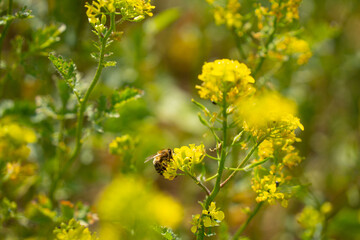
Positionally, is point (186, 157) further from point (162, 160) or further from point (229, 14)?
point (229, 14)

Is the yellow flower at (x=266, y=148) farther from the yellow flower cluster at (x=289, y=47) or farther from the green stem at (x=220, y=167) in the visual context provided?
the yellow flower cluster at (x=289, y=47)

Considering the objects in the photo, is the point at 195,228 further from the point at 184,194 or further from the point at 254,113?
the point at 184,194

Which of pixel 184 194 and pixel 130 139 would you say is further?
pixel 184 194

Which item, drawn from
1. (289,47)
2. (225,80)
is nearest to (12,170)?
(225,80)

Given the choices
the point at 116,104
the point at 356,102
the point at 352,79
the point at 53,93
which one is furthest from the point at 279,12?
the point at 352,79

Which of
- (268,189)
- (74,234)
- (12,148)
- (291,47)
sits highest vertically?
(291,47)

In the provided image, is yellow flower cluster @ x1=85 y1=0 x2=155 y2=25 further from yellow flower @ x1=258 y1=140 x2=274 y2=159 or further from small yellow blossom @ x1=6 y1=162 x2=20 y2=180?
small yellow blossom @ x1=6 y1=162 x2=20 y2=180

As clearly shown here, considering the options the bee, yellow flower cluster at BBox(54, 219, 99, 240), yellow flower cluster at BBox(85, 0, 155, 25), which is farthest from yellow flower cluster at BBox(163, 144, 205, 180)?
yellow flower cluster at BBox(85, 0, 155, 25)
